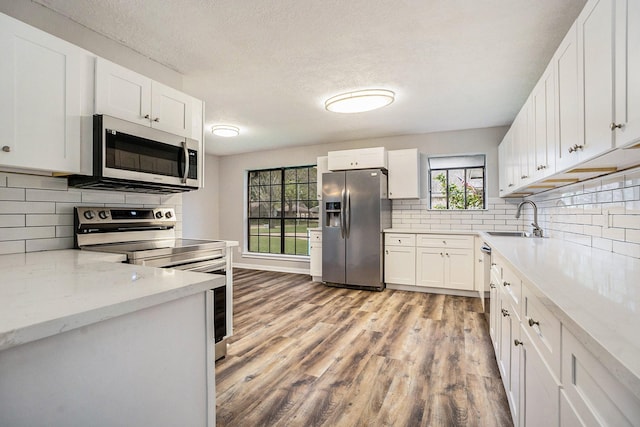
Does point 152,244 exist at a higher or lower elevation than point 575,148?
lower

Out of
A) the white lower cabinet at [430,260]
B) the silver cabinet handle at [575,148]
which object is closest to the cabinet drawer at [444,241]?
the white lower cabinet at [430,260]

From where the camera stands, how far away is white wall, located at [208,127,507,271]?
454cm

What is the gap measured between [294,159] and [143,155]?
3888 mm

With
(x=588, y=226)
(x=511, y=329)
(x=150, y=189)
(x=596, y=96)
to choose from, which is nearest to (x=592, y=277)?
(x=511, y=329)

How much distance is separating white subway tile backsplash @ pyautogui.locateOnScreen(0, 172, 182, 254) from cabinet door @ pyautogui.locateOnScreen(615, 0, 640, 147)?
2878 mm

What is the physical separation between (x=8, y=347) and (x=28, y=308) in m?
0.16

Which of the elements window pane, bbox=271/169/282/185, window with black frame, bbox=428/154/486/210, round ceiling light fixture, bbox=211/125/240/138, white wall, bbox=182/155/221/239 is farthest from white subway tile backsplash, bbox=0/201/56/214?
window with black frame, bbox=428/154/486/210

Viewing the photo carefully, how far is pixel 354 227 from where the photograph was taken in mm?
4598

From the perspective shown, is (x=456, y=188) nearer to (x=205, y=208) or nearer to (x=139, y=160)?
(x=139, y=160)

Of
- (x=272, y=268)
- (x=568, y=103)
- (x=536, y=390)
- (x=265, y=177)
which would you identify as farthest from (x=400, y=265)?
(x=536, y=390)

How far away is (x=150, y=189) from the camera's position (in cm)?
243

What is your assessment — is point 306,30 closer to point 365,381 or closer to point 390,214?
point 365,381

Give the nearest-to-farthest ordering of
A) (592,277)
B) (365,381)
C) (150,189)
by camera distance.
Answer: (592,277)
(365,381)
(150,189)

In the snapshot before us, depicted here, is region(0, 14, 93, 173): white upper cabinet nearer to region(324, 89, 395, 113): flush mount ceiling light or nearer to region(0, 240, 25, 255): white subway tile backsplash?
region(0, 240, 25, 255): white subway tile backsplash
